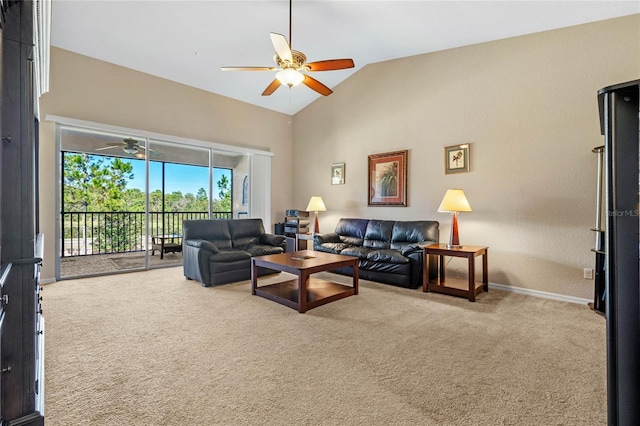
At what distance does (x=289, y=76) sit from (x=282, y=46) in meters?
0.34

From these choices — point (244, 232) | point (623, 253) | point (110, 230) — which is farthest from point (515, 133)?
point (110, 230)

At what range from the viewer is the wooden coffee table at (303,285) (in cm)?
320

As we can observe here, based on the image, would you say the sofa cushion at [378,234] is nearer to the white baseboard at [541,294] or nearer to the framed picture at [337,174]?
the framed picture at [337,174]

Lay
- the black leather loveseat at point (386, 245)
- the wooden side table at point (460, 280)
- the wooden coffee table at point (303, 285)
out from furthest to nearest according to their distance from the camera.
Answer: the black leather loveseat at point (386, 245) → the wooden side table at point (460, 280) → the wooden coffee table at point (303, 285)

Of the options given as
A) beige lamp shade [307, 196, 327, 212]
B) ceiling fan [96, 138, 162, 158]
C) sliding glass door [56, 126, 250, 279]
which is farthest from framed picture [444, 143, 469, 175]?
ceiling fan [96, 138, 162, 158]

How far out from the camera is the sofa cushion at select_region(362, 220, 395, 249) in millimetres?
4973

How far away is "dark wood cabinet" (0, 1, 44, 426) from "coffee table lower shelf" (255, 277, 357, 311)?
207 centimetres

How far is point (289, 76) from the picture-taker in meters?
3.25

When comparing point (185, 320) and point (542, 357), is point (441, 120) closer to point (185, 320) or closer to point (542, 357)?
point (542, 357)

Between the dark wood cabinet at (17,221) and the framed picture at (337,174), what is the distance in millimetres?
4887

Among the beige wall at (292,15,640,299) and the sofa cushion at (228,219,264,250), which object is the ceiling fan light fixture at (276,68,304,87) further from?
the sofa cushion at (228,219,264,250)

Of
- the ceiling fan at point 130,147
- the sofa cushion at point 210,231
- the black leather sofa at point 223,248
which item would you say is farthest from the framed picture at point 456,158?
the ceiling fan at point 130,147

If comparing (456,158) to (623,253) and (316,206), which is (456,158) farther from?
(623,253)

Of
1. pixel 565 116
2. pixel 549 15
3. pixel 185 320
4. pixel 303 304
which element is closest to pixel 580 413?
pixel 303 304
